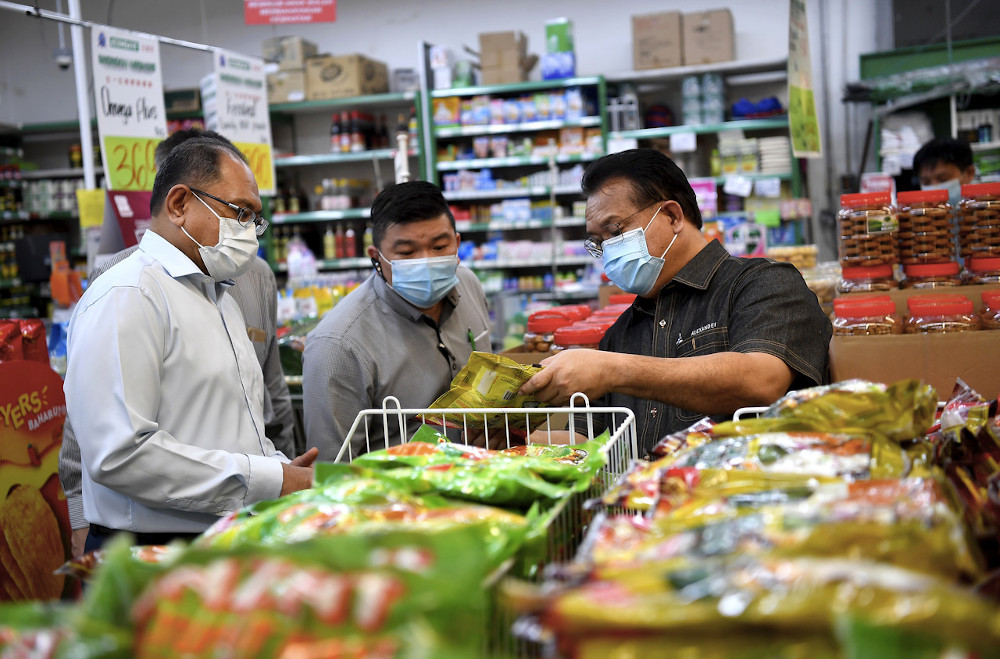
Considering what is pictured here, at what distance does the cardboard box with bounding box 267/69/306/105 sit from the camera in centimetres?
857

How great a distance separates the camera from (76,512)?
267 centimetres

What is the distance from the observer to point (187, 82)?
975 centimetres

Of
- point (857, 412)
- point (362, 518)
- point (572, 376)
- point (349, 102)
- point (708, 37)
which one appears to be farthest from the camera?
point (349, 102)

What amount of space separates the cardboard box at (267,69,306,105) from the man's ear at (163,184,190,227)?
681cm

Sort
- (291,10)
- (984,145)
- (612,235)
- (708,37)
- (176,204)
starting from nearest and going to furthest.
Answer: (176,204) → (612,235) → (291,10) → (984,145) → (708,37)

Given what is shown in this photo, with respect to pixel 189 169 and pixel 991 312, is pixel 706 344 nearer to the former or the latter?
pixel 991 312

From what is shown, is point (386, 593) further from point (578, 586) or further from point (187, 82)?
point (187, 82)

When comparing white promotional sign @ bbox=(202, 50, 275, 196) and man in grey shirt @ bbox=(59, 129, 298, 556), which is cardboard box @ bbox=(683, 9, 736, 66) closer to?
white promotional sign @ bbox=(202, 50, 275, 196)

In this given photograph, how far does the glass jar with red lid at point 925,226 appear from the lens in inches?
117

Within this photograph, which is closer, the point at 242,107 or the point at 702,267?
the point at 702,267

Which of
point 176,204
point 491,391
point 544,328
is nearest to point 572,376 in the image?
point 491,391

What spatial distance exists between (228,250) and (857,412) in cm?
163

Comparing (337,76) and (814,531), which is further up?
(337,76)

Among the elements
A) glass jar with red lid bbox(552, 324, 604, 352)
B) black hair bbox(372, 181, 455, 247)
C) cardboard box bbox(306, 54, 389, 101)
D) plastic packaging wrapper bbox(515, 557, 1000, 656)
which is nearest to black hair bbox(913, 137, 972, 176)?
glass jar with red lid bbox(552, 324, 604, 352)
